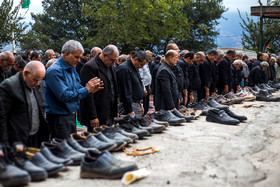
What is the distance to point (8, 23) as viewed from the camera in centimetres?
1639

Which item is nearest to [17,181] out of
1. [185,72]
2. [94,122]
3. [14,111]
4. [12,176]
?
[12,176]

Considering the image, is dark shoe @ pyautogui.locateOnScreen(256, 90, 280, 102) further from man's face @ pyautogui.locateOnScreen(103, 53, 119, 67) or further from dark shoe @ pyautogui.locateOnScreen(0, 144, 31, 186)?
dark shoe @ pyautogui.locateOnScreen(0, 144, 31, 186)

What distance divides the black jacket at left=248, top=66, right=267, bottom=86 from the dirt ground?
6785 millimetres

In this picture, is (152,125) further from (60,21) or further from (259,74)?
(60,21)

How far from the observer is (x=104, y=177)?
3223mm

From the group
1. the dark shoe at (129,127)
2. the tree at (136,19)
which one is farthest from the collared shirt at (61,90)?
the tree at (136,19)

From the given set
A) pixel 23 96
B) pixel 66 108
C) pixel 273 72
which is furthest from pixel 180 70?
pixel 273 72

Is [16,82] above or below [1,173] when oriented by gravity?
above

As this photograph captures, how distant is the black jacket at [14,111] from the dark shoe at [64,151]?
0.48 meters

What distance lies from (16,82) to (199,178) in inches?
91.3

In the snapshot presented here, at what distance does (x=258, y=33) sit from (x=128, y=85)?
26.8m

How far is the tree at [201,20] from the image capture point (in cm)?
2672

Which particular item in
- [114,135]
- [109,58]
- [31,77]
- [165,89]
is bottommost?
[114,135]

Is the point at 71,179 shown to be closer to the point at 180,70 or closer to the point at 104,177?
the point at 104,177
